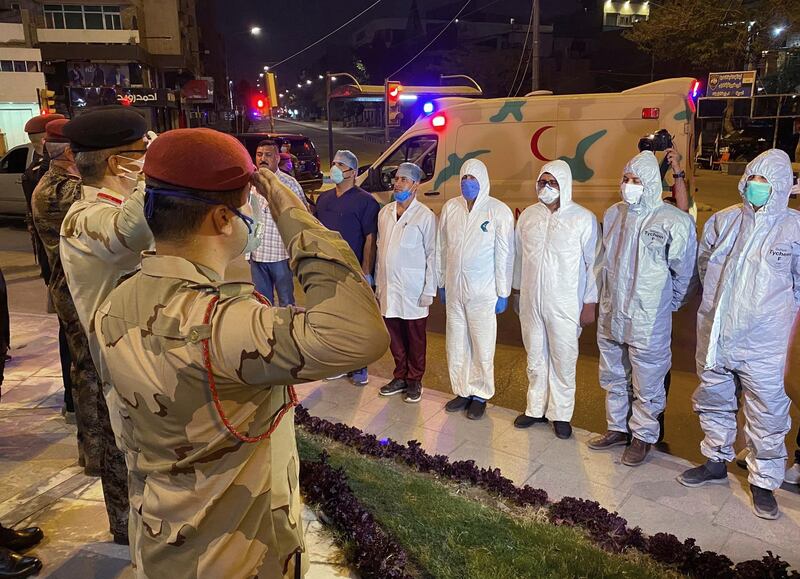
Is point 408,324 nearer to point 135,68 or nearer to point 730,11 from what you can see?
point 730,11

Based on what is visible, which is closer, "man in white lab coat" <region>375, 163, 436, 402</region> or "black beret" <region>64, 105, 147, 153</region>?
"black beret" <region>64, 105, 147, 153</region>

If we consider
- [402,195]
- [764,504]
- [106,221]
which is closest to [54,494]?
[106,221]

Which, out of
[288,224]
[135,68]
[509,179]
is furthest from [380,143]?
[288,224]

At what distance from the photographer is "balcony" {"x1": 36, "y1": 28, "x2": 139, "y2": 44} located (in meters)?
29.7

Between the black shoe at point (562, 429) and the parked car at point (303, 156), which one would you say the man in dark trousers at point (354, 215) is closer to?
the black shoe at point (562, 429)

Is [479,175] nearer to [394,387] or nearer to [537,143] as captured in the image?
[394,387]

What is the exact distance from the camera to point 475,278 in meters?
5.21

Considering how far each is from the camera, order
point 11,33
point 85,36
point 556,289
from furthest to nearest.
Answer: point 85,36, point 11,33, point 556,289

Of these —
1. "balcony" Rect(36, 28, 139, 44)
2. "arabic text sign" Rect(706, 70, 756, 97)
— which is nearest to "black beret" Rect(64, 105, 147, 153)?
"arabic text sign" Rect(706, 70, 756, 97)

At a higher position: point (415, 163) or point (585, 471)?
point (415, 163)

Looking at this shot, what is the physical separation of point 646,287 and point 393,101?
13780 millimetres

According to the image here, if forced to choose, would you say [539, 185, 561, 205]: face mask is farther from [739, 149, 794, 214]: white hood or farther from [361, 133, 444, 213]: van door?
[361, 133, 444, 213]: van door

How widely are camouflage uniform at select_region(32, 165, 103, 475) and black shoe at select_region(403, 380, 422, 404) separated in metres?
2.50

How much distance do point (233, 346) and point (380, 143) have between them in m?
46.0
